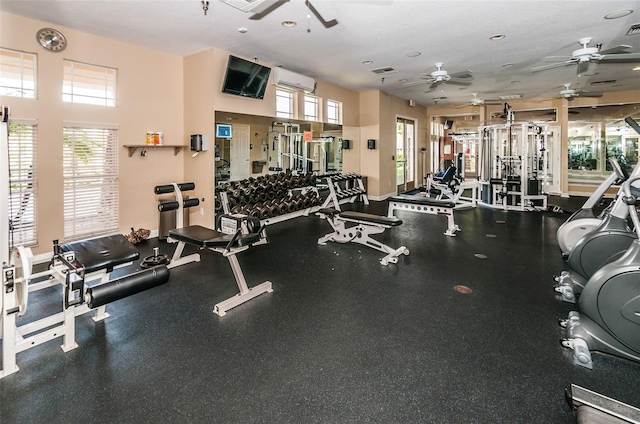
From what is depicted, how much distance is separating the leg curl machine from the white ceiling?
257 centimetres

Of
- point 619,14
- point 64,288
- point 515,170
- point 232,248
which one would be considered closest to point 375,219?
point 232,248

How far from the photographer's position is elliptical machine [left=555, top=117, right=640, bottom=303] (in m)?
2.66

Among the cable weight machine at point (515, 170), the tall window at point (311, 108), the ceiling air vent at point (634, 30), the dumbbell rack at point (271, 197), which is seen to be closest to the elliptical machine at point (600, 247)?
the ceiling air vent at point (634, 30)

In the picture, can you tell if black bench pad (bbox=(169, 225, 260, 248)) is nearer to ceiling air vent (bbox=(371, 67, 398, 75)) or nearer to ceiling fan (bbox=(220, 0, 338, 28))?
ceiling fan (bbox=(220, 0, 338, 28))

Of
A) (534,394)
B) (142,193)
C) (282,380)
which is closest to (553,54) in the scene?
(534,394)

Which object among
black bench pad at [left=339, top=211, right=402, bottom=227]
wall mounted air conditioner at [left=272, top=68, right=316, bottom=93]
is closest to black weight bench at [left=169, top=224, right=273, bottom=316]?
black bench pad at [left=339, top=211, right=402, bottom=227]

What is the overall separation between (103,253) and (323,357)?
1.69 metres

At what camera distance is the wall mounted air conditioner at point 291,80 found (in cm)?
551

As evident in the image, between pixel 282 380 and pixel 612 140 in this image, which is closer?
pixel 282 380

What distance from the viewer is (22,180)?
149 inches

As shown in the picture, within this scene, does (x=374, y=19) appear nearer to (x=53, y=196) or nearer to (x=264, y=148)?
(x=264, y=148)

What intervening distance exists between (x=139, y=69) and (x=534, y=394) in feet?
18.0

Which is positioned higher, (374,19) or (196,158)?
(374,19)

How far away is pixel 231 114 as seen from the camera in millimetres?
5266
